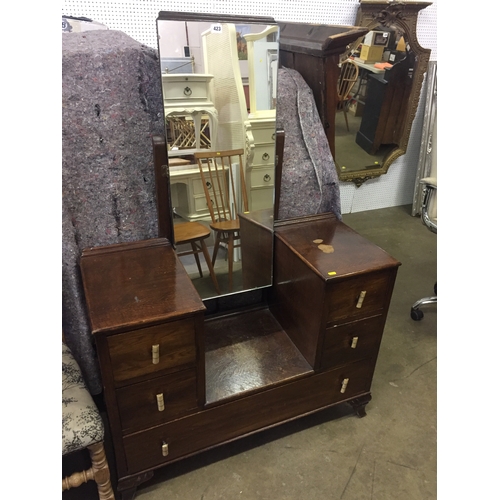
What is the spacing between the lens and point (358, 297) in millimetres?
1165

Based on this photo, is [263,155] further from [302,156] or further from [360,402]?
[360,402]

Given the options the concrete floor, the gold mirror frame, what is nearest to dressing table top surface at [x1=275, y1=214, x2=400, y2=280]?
the concrete floor

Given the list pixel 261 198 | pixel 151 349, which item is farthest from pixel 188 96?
pixel 151 349

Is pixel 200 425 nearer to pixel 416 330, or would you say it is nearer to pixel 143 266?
pixel 143 266

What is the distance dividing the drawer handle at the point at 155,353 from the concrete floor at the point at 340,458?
1.69ft

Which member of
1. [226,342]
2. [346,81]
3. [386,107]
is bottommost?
[226,342]

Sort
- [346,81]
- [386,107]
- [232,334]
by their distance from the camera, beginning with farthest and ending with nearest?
[386,107] < [346,81] < [232,334]

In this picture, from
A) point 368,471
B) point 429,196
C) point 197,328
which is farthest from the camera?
point 429,196

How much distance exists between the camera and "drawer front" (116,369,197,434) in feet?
3.26

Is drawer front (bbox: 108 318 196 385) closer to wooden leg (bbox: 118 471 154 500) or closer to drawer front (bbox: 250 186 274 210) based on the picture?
wooden leg (bbox: 118 471 154 500)

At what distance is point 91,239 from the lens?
1.18 metres

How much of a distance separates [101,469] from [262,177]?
98 cm

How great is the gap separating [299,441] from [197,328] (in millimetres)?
688

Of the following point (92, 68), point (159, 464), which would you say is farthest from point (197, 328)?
point (92, 68)
